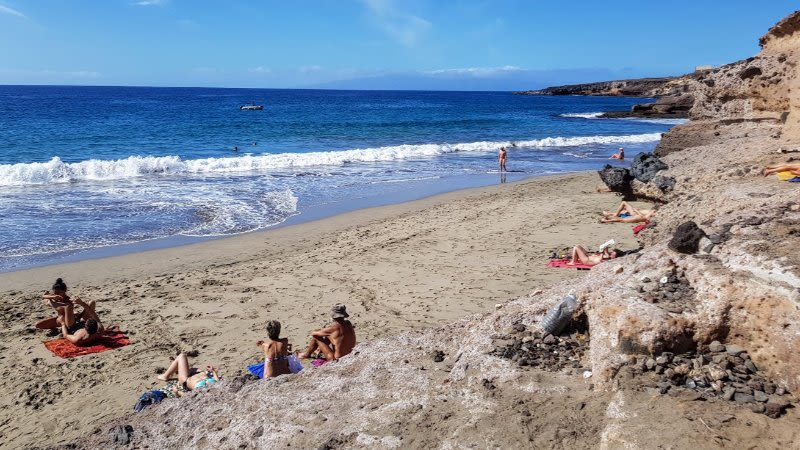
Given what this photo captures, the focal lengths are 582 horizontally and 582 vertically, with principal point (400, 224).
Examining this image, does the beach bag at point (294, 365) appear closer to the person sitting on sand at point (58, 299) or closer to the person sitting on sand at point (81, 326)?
the person sitting on sand at point (81, 326)

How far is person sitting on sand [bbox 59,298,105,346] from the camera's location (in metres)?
7.01

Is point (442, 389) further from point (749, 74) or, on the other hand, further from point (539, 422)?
point (749, 74)

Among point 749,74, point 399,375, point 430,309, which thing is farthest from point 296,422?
point 749,74

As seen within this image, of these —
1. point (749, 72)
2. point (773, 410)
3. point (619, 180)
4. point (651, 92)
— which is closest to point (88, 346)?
point (773, 410)

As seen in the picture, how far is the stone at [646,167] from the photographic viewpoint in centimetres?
1252

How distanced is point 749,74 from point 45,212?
16.4 meters

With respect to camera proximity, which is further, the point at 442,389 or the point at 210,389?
the point at 210,389

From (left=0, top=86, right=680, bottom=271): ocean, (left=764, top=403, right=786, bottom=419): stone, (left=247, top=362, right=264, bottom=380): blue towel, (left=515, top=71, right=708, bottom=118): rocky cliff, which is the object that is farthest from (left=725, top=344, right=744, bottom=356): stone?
(left=515, top=71, right=708, bottom=118): rocky cliff

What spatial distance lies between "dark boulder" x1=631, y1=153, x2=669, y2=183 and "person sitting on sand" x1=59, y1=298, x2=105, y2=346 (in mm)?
10847

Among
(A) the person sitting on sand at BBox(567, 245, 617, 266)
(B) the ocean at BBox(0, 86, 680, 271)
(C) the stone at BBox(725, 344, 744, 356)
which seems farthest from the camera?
(B) the ocean at BBox(0, 86, 680, 271)

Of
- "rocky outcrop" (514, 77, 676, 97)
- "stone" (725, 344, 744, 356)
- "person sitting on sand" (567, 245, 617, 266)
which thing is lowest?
"person sitting on sand" (567, 245, 617, 266)

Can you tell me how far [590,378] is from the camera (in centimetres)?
392

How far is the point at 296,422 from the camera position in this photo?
3.91 m

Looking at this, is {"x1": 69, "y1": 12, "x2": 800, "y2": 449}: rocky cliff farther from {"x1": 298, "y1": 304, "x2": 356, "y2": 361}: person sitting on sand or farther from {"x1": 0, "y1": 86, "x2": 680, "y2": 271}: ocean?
{"x1": 0, "y1": 86, "x2": 680, "y2": 271}: ocean
